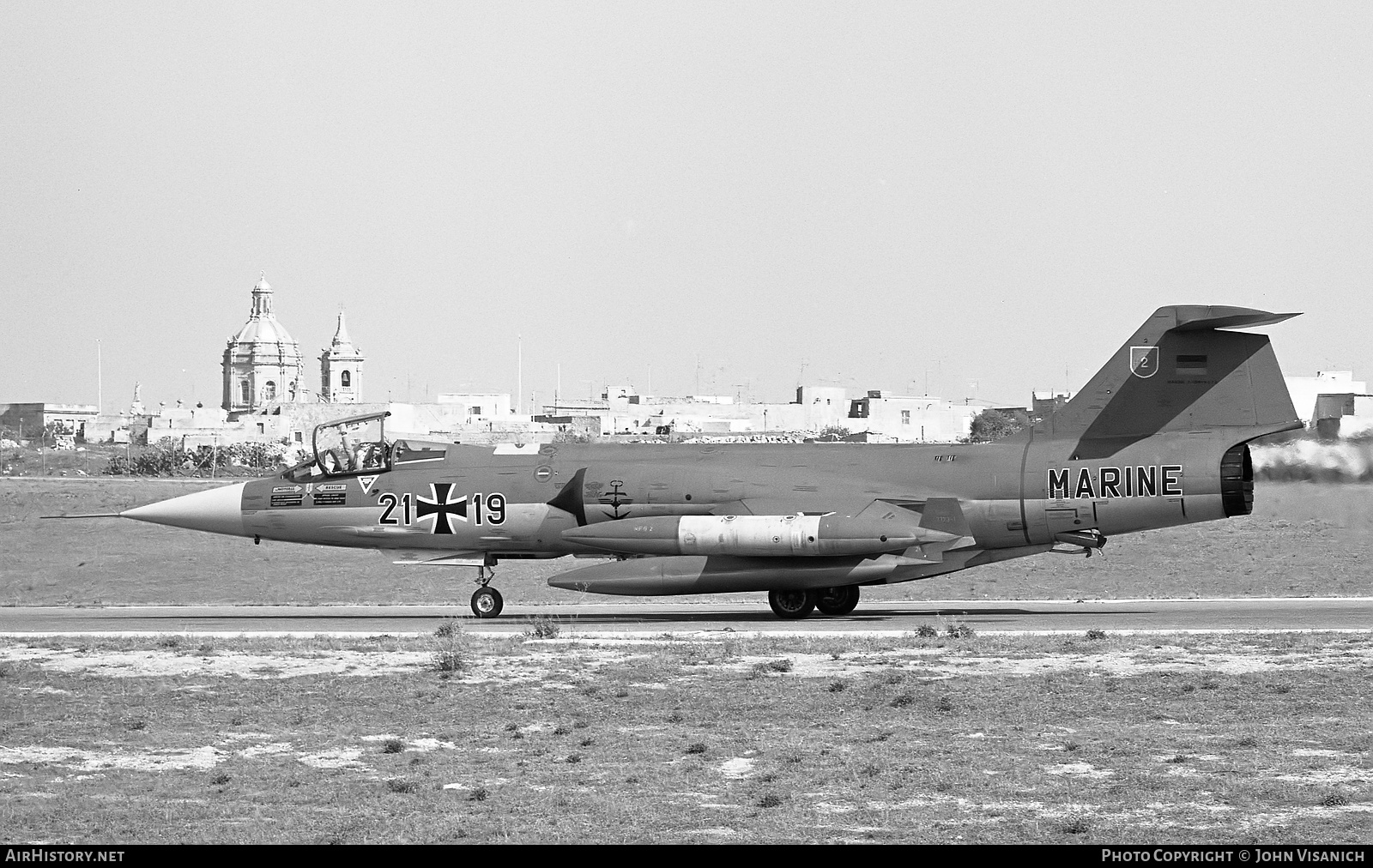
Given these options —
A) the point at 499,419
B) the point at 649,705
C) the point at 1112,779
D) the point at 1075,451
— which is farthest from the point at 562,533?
the point at 499,419

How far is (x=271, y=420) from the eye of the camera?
532 ft

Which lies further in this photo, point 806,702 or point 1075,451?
point 1075,451

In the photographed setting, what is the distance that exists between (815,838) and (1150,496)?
15418mm

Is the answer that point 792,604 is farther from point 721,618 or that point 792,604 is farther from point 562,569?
point 562,569

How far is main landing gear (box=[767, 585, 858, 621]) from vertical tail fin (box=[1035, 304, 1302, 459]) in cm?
431

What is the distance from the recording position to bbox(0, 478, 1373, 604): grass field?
107 ft

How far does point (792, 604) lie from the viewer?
25.4m

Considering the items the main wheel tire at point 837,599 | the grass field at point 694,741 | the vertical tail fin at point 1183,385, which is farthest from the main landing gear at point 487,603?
the vertical tail fin at point 1183,385

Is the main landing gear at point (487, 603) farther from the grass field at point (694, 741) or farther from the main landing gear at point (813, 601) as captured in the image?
the grass field at point (694, 741)

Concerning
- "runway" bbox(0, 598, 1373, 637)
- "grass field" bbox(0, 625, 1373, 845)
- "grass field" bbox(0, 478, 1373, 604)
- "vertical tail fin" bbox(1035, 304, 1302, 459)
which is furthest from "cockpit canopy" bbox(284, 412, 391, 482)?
"vertical tail fin" bbox(1035, 304, 1302, 459)

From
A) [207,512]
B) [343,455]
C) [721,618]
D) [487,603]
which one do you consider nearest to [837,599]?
[721,618]

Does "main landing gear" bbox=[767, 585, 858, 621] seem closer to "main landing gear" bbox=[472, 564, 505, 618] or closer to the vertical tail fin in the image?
the vertical tail fin

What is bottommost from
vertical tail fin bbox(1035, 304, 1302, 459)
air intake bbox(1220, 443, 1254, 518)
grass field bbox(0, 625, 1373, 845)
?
grass field bbox(0, 625, 1373, 845)
